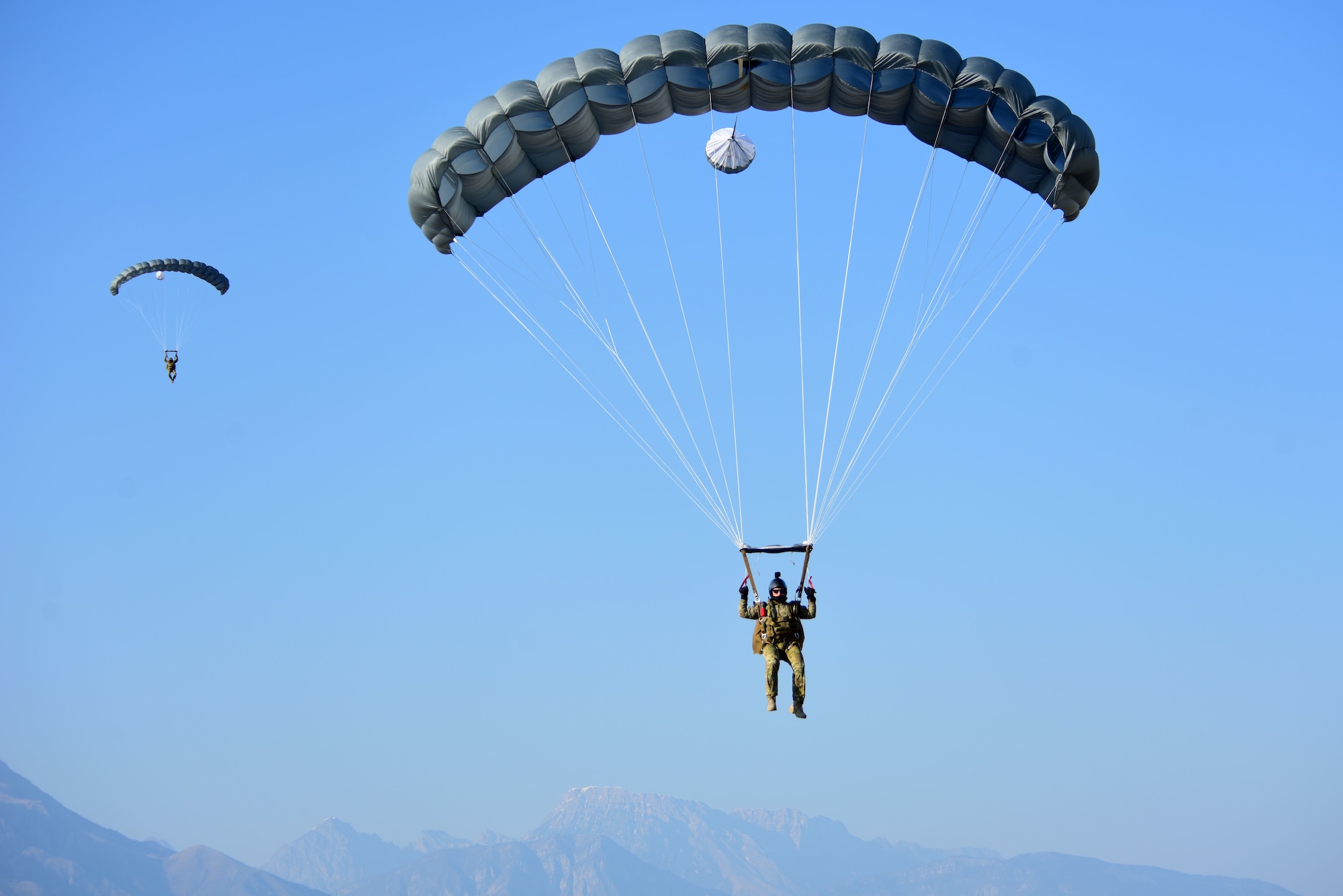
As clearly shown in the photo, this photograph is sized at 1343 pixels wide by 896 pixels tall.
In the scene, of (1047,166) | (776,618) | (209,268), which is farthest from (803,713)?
(209,268)

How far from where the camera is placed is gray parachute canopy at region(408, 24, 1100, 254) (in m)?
21.7

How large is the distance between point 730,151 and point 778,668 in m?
9.34

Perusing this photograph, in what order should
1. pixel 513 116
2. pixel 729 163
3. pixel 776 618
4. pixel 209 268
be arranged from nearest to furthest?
pixel 776 618
pixel 513 116
pixel 729 163
pixel 209 268

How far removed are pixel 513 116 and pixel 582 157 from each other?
1.32 metres

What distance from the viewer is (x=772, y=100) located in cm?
2216

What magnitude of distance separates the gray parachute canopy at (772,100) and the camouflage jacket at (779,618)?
7.23 metres

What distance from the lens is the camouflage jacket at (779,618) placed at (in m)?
20.8

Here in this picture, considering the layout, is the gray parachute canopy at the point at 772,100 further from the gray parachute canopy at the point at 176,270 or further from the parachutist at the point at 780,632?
the gray parachute canopy at the point at 176,270

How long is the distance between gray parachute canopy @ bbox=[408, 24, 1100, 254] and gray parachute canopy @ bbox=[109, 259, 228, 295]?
1875 centimetres

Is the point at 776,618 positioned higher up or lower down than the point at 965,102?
lower down

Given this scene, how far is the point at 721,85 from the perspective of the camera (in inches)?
856

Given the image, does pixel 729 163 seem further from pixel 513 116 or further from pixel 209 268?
pixel 209 268

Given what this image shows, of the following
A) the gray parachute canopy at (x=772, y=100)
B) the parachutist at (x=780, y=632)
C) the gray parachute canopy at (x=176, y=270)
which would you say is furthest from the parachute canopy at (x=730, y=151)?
the gray parachute canopy at (x=176, y=270)

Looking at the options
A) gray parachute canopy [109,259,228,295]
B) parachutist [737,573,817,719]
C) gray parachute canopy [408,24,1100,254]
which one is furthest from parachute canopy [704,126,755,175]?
gray parachute canopy [109,259,228,295]
